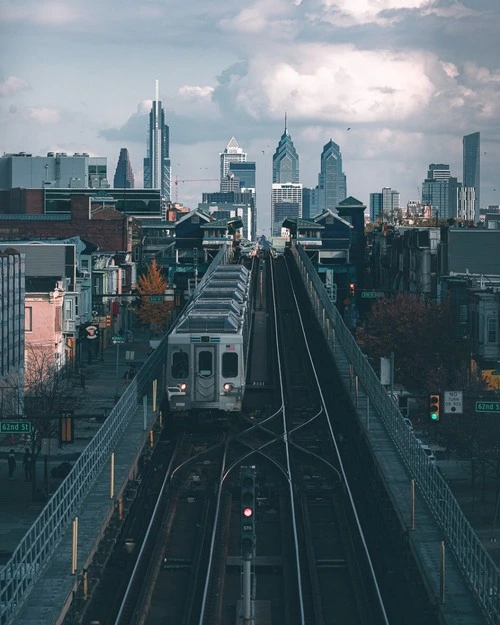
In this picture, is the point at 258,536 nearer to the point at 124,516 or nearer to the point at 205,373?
the point at 124,516

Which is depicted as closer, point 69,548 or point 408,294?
point 69,548

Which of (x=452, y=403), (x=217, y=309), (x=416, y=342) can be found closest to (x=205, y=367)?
(x=217, y=309)

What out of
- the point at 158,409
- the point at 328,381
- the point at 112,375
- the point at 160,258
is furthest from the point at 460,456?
the point at 160,258

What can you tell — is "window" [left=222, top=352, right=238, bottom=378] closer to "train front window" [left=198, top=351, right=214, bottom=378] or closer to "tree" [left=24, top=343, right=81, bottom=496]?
"train front window" [left=198, top=351, right=214, bottom=378]

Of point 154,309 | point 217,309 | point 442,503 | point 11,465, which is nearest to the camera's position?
point 442,503

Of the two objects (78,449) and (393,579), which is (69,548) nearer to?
(393,579)

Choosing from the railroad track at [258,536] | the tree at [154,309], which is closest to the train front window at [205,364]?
the railroad track at [258,536]
